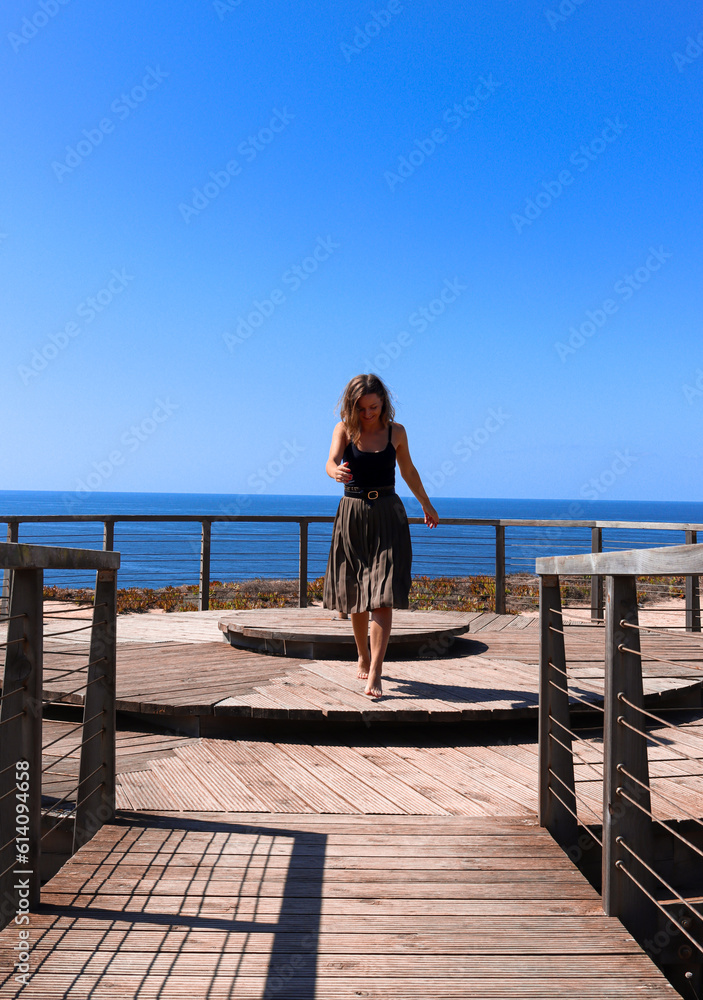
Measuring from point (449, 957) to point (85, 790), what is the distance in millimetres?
→ 1253

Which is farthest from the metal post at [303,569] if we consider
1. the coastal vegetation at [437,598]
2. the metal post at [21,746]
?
the metal post at [21,746]

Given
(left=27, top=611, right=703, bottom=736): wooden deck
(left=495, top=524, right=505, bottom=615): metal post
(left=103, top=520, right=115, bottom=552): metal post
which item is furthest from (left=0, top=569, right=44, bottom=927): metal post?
(left=495, top=524, right=505, bottom=615): metal post

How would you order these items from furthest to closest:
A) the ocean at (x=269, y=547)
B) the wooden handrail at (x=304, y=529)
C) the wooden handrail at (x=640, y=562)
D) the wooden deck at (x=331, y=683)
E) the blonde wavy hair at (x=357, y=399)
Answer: the ocean at (x=269, y=547), the wooden handrail at (x=304, y=529), the blonde wavy hair at (x=357, y=399), the wooden deck at (x=331, y=683), the wooden handrail at (x=640, y=562)

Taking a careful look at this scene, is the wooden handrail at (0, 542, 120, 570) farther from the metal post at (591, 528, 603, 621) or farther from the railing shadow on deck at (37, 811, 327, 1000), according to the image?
the metal post at (591, 528, 603, 621)

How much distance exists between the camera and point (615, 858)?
1.76 m

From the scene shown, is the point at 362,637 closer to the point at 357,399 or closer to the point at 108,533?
the point at 357,399

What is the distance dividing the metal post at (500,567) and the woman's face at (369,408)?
3.35 metres

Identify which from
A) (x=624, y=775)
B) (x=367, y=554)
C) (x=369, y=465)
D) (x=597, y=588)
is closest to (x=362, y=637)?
(x=367, y=554)

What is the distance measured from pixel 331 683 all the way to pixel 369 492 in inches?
43.3

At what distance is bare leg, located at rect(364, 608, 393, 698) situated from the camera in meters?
3.48

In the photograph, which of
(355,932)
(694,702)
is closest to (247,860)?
(355,932)

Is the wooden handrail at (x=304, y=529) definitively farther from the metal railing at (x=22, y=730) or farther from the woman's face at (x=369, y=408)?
the metal railing at (x=22, y=730)

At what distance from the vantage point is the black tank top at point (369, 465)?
3.57 metres

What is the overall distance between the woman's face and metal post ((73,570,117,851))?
1.55 meters
